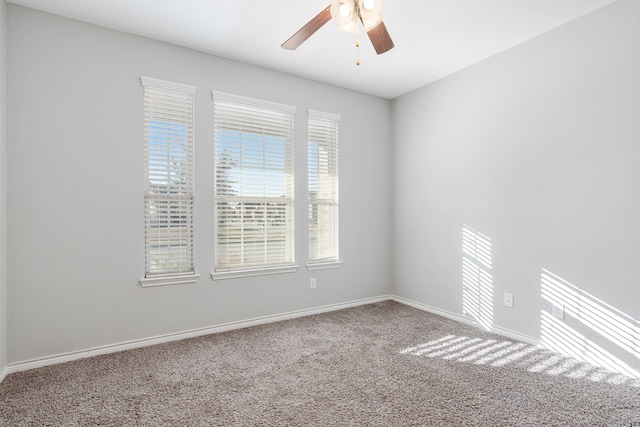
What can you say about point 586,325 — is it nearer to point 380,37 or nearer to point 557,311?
point 557,311

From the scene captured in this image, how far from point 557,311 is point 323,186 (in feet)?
8.35

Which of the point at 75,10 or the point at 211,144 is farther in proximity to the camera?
the point at 211,144

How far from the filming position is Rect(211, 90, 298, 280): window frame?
3.32m

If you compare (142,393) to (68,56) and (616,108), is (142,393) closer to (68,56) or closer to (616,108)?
(68,56)

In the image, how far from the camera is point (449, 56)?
10.9ft

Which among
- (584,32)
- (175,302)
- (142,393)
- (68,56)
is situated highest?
(584,32)

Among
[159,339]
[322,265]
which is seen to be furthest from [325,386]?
[322,265]

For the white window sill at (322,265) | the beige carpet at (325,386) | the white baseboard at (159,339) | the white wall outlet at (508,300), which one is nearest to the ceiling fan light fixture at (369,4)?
the beige carpet at (325,386)

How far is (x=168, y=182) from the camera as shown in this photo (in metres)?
3.05

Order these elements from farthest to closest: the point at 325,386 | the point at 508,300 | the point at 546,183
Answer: the point at 508,300, the point at 546,183, the point at 325,386

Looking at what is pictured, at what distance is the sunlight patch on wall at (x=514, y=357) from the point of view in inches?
95.7

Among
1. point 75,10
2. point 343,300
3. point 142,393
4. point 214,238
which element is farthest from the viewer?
point 343,300

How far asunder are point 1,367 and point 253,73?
3173 millimetres

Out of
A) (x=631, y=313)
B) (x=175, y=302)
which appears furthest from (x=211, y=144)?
(x=631, y=313)
